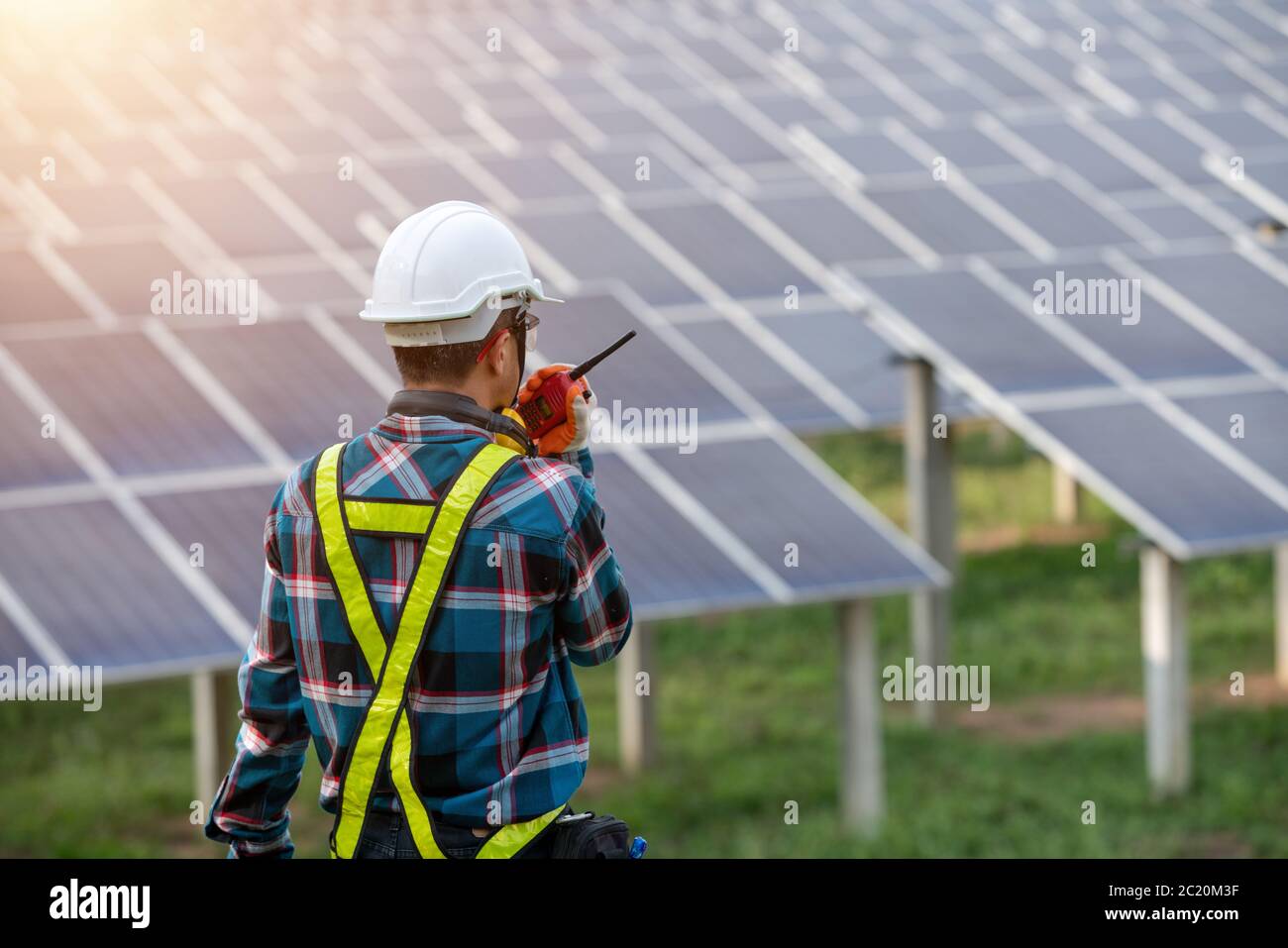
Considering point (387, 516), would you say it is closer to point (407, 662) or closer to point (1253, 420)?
point (407, 662)

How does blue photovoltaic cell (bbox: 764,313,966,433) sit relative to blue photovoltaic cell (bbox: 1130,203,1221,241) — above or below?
below

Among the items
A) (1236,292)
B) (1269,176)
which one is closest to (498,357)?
(1236,292)

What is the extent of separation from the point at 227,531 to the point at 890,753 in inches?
194

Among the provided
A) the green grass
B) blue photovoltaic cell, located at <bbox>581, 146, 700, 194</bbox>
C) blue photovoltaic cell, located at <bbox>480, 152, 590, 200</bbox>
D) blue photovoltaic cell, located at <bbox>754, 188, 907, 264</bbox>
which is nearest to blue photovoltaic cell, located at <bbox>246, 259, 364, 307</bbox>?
blue photovoltaic cell, located at <bbox>480, 152, 590, 200</bbox>

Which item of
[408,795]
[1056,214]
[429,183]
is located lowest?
[408,795]

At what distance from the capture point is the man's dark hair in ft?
13.0

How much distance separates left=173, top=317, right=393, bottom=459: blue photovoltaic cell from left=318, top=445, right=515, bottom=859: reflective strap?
19.0 ft

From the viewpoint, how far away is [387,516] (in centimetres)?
376

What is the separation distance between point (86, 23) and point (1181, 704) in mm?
22665

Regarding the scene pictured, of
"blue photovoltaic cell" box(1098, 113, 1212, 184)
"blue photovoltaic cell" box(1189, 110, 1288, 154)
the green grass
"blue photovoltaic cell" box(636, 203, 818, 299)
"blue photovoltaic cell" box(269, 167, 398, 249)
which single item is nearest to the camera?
→ the green grass

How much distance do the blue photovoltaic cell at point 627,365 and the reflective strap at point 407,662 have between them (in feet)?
20.3

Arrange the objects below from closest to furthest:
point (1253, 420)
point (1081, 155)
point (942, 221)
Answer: point (1253, 420)
point (942, 221)
point (1081, 155)

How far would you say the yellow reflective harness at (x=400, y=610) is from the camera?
12.2ft

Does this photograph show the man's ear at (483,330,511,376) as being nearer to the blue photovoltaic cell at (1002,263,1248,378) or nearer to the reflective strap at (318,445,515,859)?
the reflective strap at (318,445,515,859)
